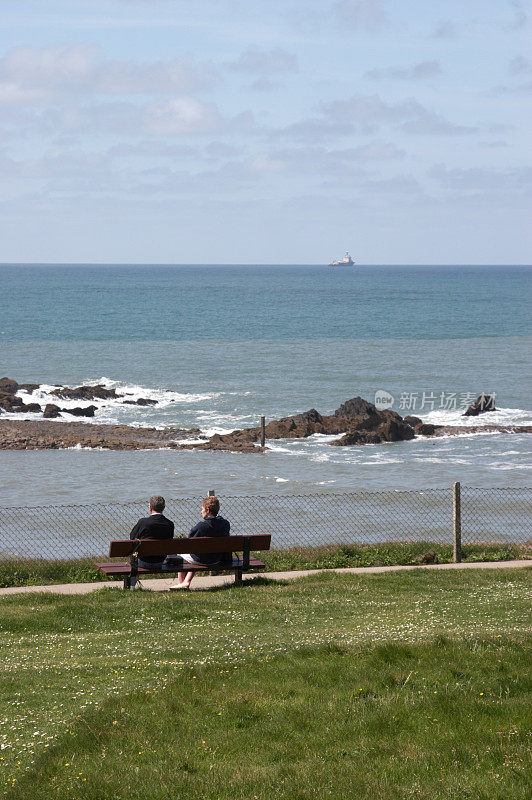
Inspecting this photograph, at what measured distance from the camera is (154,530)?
36.9ft

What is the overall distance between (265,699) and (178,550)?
4437 mm

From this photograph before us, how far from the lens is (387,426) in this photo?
3559 centimetres

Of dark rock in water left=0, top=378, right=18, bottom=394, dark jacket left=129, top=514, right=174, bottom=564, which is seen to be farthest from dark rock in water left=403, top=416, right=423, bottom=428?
dark jacket left=129, top=514, right=174, bottom=564

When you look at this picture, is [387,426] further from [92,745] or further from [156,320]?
[156,320]

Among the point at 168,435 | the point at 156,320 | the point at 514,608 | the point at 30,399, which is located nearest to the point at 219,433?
the point at 168,435

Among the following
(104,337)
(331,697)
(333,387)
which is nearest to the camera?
(331,697)

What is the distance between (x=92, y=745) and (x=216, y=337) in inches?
3176

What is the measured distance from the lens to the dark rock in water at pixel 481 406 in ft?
138

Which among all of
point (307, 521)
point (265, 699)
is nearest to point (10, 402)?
point (307, 521)

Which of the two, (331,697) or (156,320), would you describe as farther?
(156,320)

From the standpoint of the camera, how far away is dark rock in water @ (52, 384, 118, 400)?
1838 inches

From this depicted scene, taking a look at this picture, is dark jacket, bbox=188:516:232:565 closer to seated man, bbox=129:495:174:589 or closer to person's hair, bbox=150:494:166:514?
seated man, bbox=129:495:174:589

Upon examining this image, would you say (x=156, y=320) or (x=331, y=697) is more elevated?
(x=156, y=320)

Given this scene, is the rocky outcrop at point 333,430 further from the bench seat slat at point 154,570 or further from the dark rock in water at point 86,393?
the bench seat slat at point 154,570
